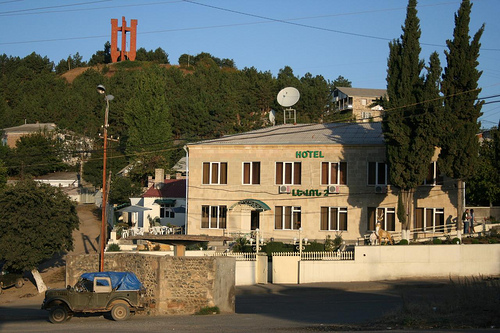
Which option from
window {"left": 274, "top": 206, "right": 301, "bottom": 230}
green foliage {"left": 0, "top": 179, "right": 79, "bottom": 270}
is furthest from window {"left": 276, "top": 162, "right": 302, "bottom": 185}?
green foliage {"left": 0, "top": 179, "right": 79, "bottom": 270}

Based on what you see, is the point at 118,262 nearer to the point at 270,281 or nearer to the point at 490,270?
the point at 270,281

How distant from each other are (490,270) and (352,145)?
1157 cm

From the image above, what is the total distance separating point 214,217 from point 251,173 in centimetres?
387

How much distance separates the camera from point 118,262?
81.9ft

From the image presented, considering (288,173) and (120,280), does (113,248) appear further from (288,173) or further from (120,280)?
(120,280)

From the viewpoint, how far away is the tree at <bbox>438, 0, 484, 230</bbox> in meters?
34.4

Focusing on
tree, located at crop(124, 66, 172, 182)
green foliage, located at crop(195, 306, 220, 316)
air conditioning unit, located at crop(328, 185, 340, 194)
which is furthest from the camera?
tree, located at crop(124, 66, 172, 182)

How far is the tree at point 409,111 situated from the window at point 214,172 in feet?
36.4

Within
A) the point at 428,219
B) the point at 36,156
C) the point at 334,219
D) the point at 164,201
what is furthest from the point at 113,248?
the point at 36,156

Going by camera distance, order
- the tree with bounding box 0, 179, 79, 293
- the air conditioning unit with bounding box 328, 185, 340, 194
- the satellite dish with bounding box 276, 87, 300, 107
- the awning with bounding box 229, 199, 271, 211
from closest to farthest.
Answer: the tree with bounding box 0, 179, 79, 293 → the air conditioning unit with bounding box 328, 185, 340, 194 → the awning with bounding box 229, 199, 271, 211 → the satellite dish with bounding box 276, 87, 300, 107

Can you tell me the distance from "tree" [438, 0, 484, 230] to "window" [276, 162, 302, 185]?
915 cm

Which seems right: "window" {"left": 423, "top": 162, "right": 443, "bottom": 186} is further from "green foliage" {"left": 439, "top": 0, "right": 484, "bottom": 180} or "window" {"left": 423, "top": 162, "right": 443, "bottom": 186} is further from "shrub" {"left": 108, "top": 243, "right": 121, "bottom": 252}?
"shrub" {"left": 108, "top": 243, "right": 121, "bottom": 252}

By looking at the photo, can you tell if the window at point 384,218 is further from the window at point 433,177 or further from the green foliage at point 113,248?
the green foliage at point 113,248

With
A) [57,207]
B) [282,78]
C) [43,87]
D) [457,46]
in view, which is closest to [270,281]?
[57,207]
